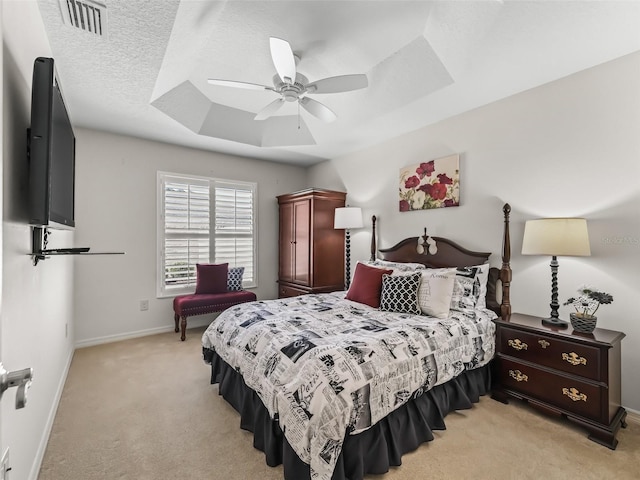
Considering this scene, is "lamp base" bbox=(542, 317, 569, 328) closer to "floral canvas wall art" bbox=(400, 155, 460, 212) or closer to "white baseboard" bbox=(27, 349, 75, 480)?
"floral canvas wall art" bbox=(400, 155, 460, 212)

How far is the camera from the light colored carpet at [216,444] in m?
1.83

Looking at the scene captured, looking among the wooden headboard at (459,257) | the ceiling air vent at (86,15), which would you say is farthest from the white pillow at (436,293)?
the ceiling air vent at (86,15)

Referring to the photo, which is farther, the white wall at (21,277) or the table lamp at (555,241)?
the table lamp at (555,241)

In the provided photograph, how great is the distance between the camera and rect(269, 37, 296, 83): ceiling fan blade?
6.49 feet

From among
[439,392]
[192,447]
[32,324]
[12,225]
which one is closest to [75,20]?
[12,225]

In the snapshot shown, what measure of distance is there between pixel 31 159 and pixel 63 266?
80.2 inches

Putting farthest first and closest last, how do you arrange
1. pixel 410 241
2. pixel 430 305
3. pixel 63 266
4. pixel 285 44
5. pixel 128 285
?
pixel 128 285, pixel 410 241, pixel 63 266, pixel 430 305, pixel 285 44

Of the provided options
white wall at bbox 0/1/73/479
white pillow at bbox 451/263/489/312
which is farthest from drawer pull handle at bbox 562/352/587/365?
white wall at bbox 0/1/73/479

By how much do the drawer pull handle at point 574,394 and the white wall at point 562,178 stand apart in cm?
55

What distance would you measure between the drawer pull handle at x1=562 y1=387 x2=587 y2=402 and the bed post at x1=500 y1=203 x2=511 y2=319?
2.18 ft

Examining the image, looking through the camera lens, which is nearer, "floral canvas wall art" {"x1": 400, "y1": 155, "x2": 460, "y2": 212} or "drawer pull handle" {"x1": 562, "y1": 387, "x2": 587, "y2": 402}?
"drawer pull handle" {"x1": 562, "y1": 387, "x2": 587, "y2": 402}

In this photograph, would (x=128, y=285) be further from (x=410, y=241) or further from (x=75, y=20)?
(x=410, y=241)

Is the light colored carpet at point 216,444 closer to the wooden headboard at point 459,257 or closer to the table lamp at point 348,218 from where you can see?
the wooden headboard at point 459,257

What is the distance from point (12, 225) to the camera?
4.58 feet
